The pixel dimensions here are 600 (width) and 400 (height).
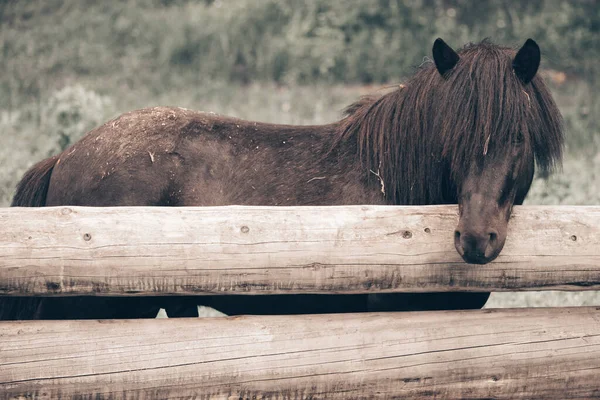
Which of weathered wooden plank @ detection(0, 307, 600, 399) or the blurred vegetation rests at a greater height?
the blurred vegetation

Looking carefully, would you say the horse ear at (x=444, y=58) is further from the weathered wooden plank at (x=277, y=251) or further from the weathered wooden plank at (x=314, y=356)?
the weathered wooden plank at (x=314, y=356)

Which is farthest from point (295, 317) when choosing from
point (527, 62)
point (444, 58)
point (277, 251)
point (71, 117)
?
point (71, 117)

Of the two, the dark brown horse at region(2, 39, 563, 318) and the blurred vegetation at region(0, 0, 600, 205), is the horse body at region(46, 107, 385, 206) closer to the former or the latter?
the dark brown horse at region(2, 39, 563, 318)

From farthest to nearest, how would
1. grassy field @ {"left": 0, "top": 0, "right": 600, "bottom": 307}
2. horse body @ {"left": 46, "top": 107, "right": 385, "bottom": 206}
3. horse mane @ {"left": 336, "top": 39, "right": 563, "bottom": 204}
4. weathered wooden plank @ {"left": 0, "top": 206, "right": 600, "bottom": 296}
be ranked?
grassy field @ {"left": 0, "top": 0, "right": 600, "bottom": 307}, horse body @ {"left": 46, "top": 107, "right": 385, "bottom": 206}, horse mane @ {"left": 336, "top": 39, "right": 563, "bottom": 204}, weathered wooden plank @ {"left": 0, "top": 206, "right": 600, "bottom": 296}

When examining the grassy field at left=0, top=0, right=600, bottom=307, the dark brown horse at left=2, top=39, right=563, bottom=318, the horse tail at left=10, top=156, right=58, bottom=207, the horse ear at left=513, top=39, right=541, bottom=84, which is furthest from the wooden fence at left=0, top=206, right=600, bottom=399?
the grassy field at left=0, top=0, right=600, bottom=307

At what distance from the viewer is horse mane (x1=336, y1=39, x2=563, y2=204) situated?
11.3 feet

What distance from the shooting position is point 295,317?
3.26 metres

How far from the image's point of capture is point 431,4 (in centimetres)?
1460

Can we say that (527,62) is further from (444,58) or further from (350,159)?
(350,159)

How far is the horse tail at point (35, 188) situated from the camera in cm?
412

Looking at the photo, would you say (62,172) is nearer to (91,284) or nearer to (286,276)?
(91,284)

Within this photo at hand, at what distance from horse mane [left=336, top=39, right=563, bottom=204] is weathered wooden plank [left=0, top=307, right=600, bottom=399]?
71 cm

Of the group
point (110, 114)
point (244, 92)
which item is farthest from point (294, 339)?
point (244, 92)

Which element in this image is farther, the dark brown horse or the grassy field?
the grassy field
